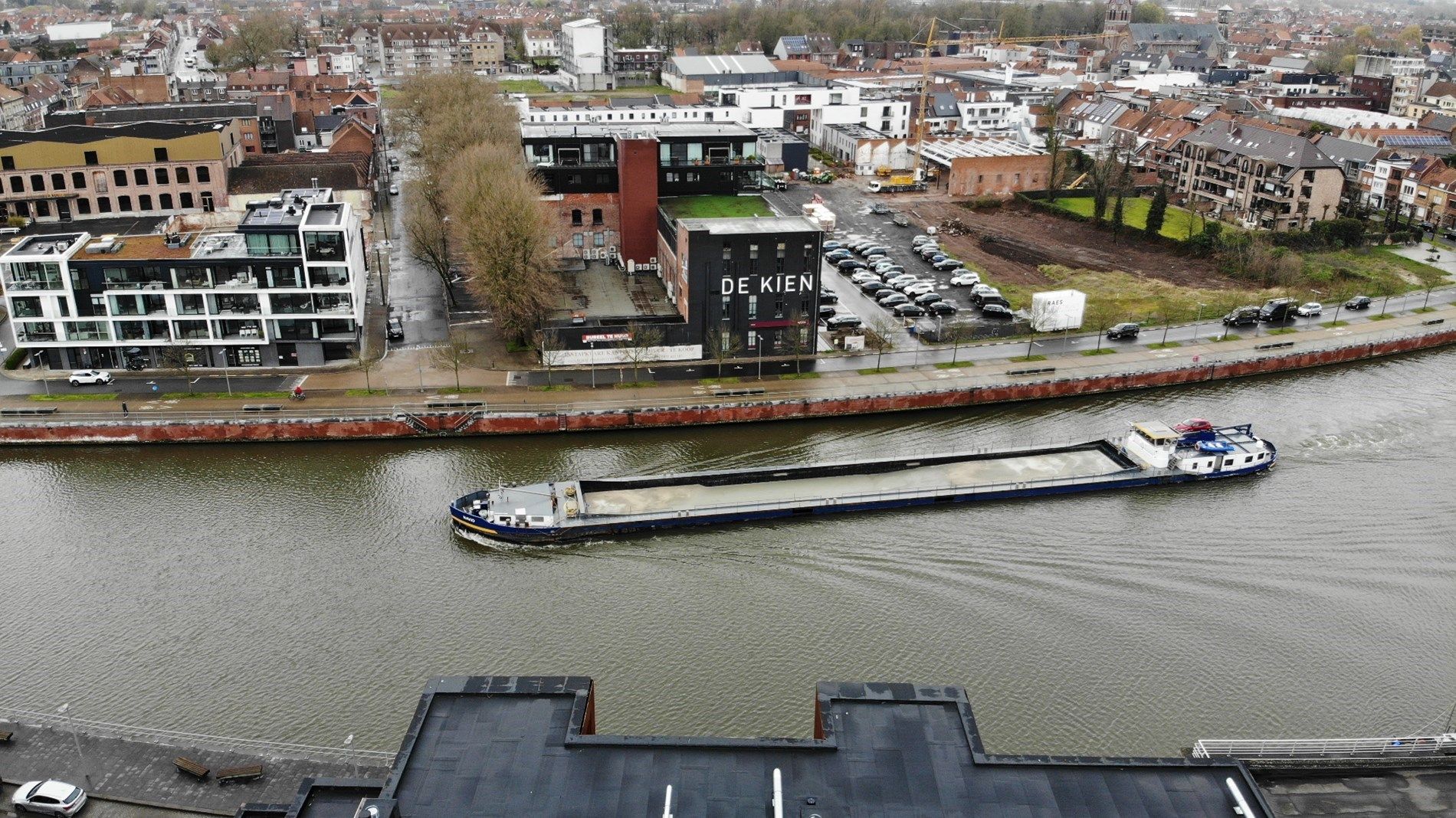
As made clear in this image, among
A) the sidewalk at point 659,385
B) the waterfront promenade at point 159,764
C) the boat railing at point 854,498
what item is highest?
the sidewalk at point 659,385

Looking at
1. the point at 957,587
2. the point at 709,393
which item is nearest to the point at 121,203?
the point at 709,393

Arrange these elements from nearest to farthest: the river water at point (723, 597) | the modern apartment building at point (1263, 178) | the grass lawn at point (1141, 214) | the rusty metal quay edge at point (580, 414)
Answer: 1. the river water at point (723, 597)
2. the rusty metal quay edge at point (580, 414)
3. the modern apartment building at point (1263, 178)
4. the grass lawn at point (1141, 214)

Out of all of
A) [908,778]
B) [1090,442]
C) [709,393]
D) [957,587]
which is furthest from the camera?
[709,393]

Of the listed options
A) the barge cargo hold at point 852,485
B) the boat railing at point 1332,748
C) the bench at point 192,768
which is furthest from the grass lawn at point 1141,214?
the bench at point 192,768

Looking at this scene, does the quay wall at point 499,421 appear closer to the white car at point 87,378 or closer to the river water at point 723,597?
the river water at point 723,597

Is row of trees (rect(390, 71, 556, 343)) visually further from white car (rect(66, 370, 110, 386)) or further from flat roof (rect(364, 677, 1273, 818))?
flat roof (rect(364, 677, 1273, 818))

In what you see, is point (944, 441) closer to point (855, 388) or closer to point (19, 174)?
point (855, 388)
